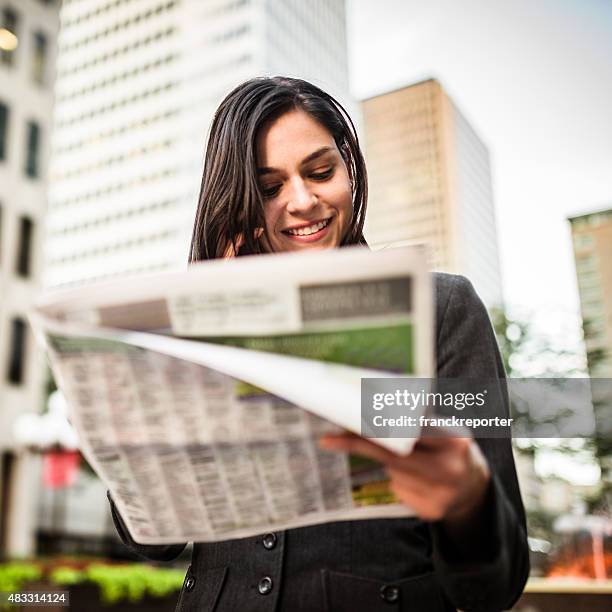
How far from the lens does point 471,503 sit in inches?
18.2

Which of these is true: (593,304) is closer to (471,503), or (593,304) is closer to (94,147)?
(471,503)

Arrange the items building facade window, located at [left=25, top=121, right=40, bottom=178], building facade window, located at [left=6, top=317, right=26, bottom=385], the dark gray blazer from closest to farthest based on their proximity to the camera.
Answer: the dark gray blazer → building facade window, located at [left=6, top=317, right=26, bottom=385] → building facade window, located at [left=25, top=121, right=40, bottom=178]

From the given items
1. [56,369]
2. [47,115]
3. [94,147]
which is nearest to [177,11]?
[94,147]

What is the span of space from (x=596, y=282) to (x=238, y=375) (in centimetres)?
553

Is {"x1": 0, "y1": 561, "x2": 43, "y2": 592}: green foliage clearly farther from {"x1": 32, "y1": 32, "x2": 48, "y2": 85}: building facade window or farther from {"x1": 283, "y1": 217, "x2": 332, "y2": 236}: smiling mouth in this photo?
{"x1": 32, "y1": 32, "x2": 48, "y2": 85}: building facade window

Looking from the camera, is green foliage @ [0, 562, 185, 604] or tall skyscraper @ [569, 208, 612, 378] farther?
tall skyscraper @ [569, 208, 612, 378]

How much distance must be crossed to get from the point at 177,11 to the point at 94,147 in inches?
373

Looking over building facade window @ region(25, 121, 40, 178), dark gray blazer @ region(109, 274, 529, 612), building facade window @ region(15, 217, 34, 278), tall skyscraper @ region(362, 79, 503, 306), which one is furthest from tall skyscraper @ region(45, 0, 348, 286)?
dark gray blazer @ region(109, 274, 529, 612)

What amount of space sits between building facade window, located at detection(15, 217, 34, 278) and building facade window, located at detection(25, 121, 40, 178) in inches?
27.4

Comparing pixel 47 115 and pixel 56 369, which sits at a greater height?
pixel 47 115

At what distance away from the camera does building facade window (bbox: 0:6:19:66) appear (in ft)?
30.4

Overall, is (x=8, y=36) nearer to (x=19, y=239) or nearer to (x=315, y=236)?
(x=19, y=239)

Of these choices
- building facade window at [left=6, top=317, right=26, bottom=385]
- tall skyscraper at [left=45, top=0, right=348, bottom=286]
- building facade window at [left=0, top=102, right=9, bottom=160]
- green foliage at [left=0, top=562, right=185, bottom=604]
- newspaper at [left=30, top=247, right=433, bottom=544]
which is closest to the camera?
newspaper at [left=30, top=247, right=433, bottom=544]

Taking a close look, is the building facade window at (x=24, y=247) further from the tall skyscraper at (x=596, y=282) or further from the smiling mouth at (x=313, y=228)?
the smiling mouth at (x=313, y=228)
